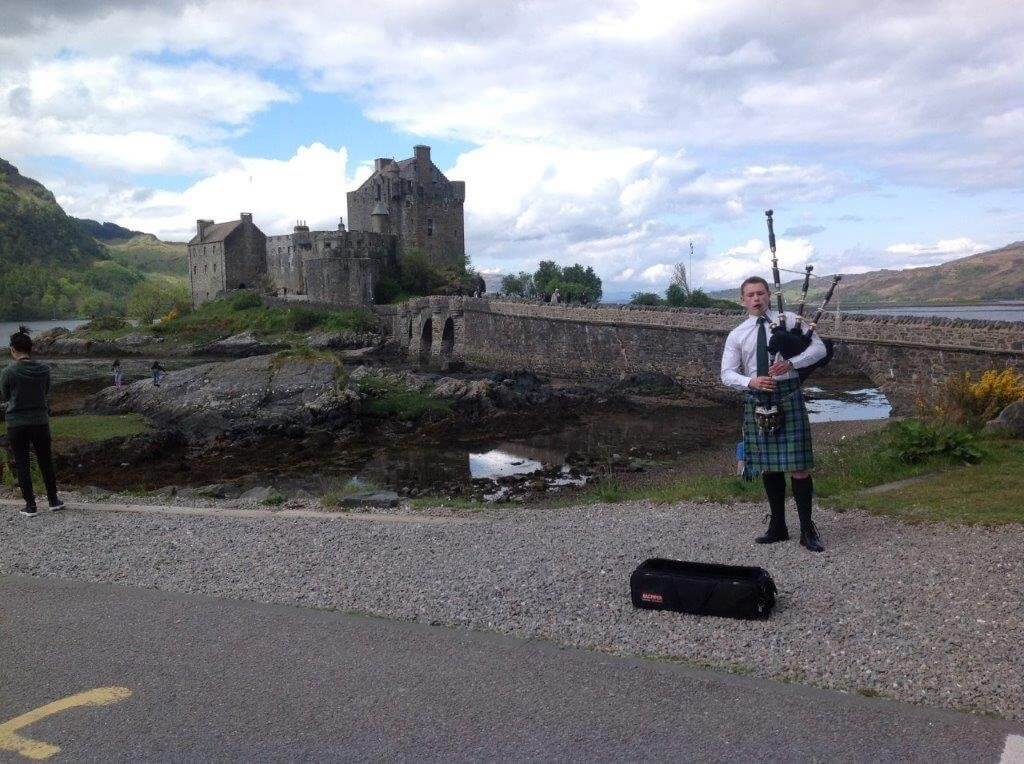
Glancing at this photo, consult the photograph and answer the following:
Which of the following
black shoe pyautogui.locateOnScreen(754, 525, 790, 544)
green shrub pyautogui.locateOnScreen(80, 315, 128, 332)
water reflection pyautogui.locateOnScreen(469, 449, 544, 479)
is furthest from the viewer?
green shrub pyautogui.locateOnScreen(80, 315, 128, 332)

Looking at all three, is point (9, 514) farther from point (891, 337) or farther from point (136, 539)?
point (891, 337)

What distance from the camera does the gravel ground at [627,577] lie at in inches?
191

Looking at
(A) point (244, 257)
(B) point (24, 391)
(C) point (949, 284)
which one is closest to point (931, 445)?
(B) point (24, 391)

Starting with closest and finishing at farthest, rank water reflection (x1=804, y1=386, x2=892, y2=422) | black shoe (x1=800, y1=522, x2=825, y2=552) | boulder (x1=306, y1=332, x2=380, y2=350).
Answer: black shoe (x1=800, y1=522, x2=825, y2=552) → water reflection (x1=804, y1=386, x2=892, y2=422) → boulder (x1=306, y1=332, x2=380, y2=350)

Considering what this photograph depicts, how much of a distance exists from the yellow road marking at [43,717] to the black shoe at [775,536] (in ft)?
17.8

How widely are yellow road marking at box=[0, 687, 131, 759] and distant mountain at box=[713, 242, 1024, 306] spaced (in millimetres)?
121820

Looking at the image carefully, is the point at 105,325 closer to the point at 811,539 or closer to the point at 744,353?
the point at 744,353

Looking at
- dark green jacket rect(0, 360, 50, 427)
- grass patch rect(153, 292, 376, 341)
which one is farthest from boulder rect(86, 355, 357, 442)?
grass patch rect(153, 292, 376, 341)

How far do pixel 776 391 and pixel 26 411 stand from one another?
902 cm

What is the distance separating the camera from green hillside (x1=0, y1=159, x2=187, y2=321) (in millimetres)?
147000

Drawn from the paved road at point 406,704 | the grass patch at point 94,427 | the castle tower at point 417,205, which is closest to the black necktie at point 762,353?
the paved road at point 406,704

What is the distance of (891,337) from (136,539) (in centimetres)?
2453

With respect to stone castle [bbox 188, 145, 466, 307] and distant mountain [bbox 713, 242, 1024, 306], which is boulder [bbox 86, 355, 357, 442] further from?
distant mountain [bbox 713, 242, 1024, 306]

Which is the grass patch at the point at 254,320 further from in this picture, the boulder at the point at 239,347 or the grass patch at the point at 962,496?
the grass patch at the point at 962,496
